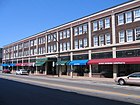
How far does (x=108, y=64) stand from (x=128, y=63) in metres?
5.95

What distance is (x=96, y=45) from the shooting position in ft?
150

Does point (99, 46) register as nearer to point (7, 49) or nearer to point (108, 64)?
point (108, 64)

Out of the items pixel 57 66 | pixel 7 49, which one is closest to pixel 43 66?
pixel 57 66

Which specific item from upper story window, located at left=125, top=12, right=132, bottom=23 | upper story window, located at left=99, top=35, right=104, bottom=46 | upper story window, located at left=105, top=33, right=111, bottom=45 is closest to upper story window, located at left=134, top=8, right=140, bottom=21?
upper story window, located at left=125, top=12, right=132, bottom=23

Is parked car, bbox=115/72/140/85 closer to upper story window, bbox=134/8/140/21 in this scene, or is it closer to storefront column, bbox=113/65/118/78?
storefront column, bbox=113/65/118/78

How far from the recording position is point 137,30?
3775cm

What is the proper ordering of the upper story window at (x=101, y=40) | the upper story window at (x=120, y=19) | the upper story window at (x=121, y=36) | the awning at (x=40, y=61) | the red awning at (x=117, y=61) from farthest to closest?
the awning at (x=40, y=61), the upper story window at (x=101, y=40), the upper story window at (x=120, y=19), the upper story window at (x=121, y=36), the red awning at (x=117, y=61)

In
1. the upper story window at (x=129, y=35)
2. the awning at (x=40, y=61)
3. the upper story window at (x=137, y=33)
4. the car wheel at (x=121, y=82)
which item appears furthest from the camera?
the awning at (x=40, y=61)

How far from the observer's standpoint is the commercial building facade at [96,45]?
1512 inches

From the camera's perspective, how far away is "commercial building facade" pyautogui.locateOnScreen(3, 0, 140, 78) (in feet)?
126

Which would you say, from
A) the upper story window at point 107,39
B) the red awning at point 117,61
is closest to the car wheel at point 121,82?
the red awning at point 117,61

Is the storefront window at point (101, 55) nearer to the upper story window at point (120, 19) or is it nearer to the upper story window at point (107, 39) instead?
the upper story window at point (107, 39)

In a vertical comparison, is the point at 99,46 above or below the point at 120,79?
above

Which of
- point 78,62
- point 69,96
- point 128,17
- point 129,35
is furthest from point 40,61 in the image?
point 69,96
